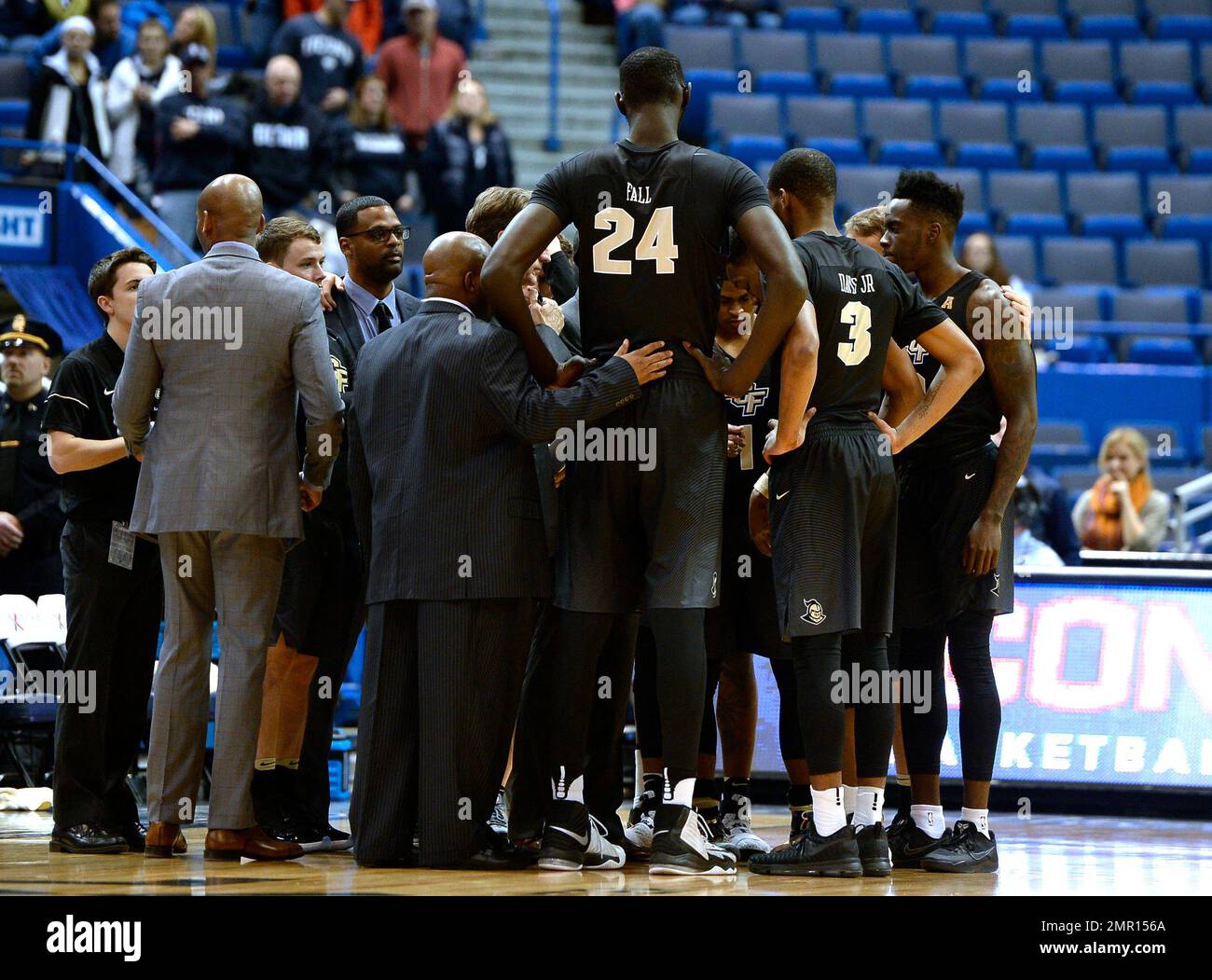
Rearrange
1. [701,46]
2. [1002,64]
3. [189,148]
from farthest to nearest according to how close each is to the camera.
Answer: [1002,64], [701,46], [189,148]

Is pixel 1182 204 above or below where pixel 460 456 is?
above

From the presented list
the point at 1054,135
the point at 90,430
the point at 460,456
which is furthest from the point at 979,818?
the point at 1054,135

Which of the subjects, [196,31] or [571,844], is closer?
[571,844]

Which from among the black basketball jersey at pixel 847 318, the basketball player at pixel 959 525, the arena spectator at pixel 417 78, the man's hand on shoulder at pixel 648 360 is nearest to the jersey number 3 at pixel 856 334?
the black basketball jersey at pixel 847 318

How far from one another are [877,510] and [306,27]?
8.81m

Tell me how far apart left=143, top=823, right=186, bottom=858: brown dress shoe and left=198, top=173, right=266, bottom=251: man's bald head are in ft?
5.99

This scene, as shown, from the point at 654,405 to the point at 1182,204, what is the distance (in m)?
11.1

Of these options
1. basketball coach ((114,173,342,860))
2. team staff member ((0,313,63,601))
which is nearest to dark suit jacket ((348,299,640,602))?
basketball coach ((114,173,342,860))

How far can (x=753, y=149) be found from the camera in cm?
1325

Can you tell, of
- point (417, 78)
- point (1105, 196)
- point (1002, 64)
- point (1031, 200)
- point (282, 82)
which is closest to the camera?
point (282, 82)

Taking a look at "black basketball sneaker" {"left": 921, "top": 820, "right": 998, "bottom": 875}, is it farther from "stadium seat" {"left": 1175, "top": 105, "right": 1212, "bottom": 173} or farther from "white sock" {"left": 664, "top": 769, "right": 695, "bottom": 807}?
"stadium seat" {"left": 1175, "top": 105, "right": 1212, "bottom": 173}

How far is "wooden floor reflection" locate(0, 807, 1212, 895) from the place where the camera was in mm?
4012

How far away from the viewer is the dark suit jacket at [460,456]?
4609 millimetres

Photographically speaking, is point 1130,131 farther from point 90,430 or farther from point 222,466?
point 222,466
